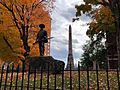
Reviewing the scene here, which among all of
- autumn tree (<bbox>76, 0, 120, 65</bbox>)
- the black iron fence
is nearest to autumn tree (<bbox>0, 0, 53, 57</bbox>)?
autumn tree (<bbox>76, 0, 120, 65</bbox>)

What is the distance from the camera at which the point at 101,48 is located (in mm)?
41688

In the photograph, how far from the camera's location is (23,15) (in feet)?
102

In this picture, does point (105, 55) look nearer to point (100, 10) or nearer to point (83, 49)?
point (83, 49)

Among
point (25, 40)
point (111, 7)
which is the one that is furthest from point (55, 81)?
point (25, 40)

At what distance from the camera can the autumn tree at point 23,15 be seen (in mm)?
30339

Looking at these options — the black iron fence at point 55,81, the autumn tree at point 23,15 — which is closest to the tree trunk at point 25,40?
the autumn tree at point 23,15

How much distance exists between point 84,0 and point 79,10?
1.49 metres

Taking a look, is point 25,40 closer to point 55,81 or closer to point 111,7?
point 111,7

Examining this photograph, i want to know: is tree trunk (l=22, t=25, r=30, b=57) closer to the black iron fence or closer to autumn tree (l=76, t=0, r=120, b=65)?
autumn tree (l=76, t=0, r=120, b=65)

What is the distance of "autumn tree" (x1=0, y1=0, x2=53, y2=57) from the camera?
3034 centimetres

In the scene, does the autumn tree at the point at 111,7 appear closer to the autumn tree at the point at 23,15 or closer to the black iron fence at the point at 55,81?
the black iron fence at the point at 55,81

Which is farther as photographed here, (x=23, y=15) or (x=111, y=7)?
(x=23, y=15)

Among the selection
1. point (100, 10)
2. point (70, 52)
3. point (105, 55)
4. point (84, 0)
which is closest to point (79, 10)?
point (84, 0)

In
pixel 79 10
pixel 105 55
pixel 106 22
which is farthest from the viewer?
pixel 105 55
